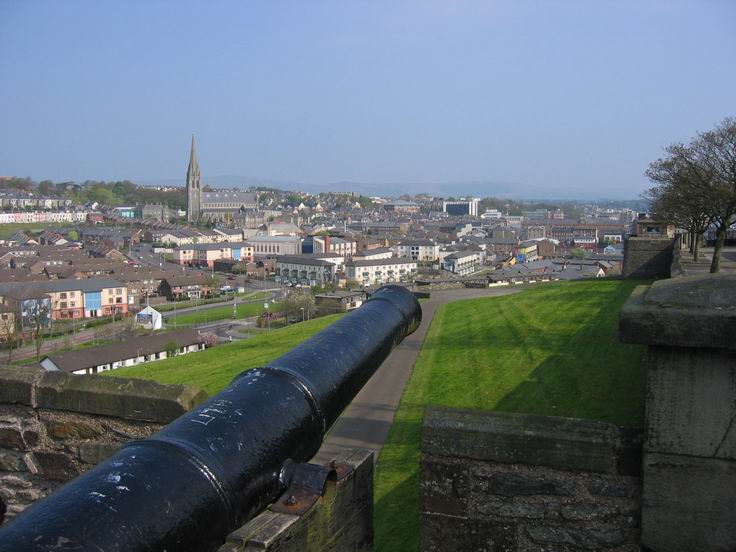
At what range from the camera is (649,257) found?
26094 millimetres

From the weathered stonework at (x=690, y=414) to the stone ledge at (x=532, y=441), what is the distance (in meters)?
0.14

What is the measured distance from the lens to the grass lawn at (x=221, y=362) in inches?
653

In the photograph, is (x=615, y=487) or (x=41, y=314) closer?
(x=615, y=487)

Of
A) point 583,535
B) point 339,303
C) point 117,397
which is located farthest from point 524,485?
point 339,303

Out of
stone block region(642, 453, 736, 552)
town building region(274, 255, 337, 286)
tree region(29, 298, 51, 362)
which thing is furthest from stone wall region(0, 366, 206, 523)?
town building region(274, 255, 337, 286)

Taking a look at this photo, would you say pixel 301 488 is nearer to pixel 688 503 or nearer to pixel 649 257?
pixel 688 503

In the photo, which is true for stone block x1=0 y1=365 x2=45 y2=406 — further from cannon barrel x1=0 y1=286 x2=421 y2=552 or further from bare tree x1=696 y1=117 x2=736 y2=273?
bare tree x1=696 y1=117 x2=736 y2=273

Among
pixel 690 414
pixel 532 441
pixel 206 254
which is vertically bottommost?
pixel 206 254

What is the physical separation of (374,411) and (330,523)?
7962 millimetres

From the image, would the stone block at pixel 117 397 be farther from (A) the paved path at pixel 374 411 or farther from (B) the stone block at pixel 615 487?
(A) the paved path at pixel 374 411

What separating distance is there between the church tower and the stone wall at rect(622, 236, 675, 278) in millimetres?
145385

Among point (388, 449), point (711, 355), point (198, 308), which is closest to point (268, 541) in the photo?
point (711, 355)

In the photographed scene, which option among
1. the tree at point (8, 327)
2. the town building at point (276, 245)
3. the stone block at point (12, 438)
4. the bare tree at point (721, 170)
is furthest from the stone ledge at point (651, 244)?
the town building at point (276, 245)

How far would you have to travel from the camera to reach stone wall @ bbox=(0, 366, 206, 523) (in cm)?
439
